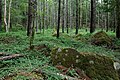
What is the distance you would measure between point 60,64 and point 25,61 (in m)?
1.43

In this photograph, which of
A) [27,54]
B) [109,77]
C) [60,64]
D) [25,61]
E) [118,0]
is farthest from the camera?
[118,0]

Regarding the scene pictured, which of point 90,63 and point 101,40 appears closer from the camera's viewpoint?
point 90,63

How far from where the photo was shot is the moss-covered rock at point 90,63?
6.32 metres

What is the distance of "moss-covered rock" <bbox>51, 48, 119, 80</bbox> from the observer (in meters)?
6.32

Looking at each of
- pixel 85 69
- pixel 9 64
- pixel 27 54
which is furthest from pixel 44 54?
pixel 85 69

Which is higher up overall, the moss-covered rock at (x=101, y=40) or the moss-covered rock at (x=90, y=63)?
the moss-covered rock at (x=101, y=40)

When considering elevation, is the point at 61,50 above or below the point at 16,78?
above

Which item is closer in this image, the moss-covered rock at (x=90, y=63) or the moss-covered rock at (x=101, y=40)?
the moss-covered rock at (x=90, y=63)

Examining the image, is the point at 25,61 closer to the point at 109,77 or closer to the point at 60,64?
the point at 60,64

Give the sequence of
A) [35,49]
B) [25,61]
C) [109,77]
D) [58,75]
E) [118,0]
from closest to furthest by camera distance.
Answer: [58,75]
[109,77]
[25,61]
[35,49]
[118,0]

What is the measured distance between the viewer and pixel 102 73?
6.36 m

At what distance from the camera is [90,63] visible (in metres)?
6.48

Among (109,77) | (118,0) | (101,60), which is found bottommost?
(109,77)

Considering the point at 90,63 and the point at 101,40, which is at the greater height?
the point at 101,40
